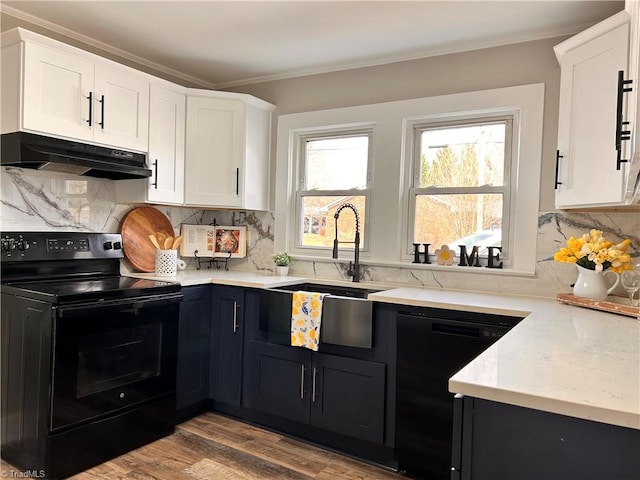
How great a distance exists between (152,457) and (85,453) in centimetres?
35

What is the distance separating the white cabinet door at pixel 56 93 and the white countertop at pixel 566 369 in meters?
2.45

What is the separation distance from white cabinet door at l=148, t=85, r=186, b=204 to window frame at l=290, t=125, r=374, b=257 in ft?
2.90

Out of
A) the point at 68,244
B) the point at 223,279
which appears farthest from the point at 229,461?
the point at 68,244

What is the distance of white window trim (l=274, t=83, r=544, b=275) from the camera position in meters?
2.76

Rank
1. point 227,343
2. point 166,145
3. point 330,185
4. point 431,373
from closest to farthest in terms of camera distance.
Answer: point 431,373, point 227,343, point 166,145, point 330,185

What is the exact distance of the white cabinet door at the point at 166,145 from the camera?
3131mm

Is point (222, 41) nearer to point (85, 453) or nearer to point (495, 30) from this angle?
point (495, 30)

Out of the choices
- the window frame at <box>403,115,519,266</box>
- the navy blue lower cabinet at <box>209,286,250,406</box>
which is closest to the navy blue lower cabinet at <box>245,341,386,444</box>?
the navy blue lower cabinet at <box>209,286,250,406</box>

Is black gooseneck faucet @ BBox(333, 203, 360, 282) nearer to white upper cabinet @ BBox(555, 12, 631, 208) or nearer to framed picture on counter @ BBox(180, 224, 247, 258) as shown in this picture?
framed picture on counter @ BBox(180, 224, 247, 258)

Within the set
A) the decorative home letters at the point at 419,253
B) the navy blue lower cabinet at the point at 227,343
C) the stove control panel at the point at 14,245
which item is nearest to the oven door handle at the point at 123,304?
the navy blue lower cabinet at the point at 227,343

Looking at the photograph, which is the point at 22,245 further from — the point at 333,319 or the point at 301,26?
the point at 301,26

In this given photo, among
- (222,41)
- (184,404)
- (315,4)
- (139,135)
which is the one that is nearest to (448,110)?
(315,4)

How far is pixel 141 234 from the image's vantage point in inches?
133

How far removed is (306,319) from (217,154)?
1495 millimetres
